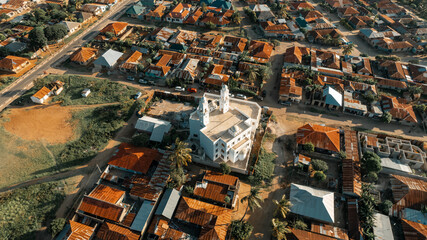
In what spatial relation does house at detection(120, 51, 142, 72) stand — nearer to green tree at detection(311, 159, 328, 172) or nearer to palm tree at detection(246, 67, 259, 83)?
palm tree at detection(246, 67, 259, 83)

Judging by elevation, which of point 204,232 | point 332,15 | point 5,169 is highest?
point 332,15

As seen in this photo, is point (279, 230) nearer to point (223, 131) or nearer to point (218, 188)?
point (218, 188)

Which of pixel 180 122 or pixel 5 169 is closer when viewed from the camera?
pixel 5 169

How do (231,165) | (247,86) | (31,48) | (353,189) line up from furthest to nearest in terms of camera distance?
(31,48) → (247,86) → (231,165) → (353,189)

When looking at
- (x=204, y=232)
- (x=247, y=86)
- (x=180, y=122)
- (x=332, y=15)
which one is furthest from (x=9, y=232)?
(x=332, y=15)

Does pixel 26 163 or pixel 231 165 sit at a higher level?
pixel 231 165

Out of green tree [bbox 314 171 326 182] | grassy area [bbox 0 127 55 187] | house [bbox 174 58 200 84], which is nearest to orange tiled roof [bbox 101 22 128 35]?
house [bbox 174 58 200 84]

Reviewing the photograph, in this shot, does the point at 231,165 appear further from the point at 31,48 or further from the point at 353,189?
the point at 31,48
